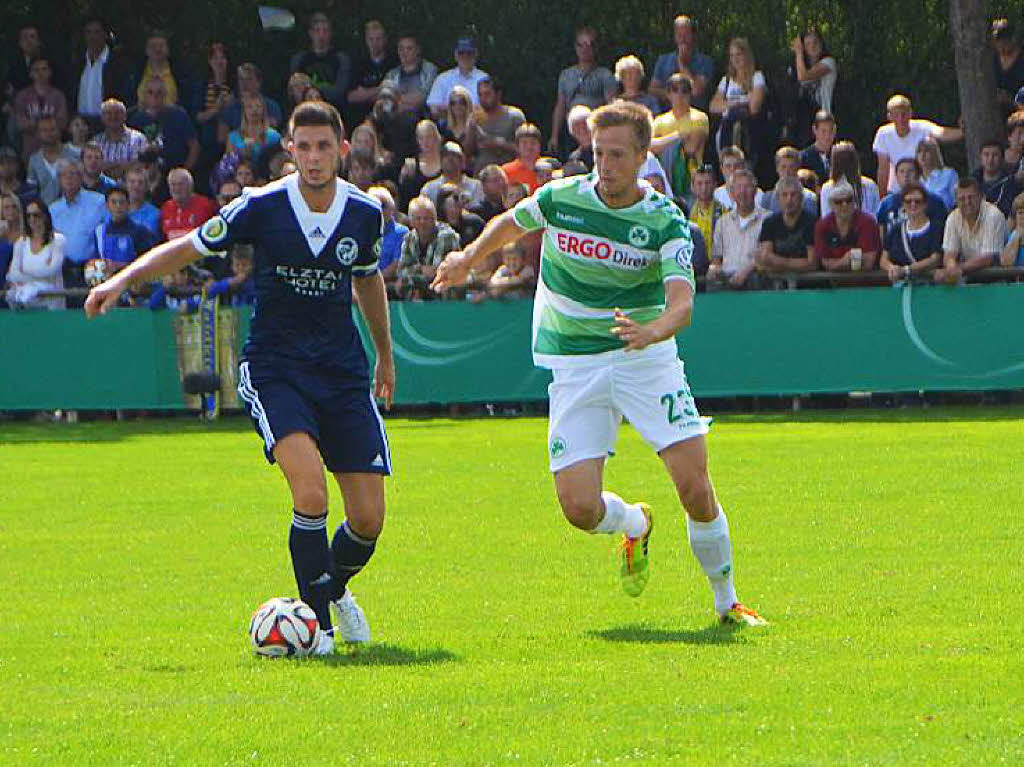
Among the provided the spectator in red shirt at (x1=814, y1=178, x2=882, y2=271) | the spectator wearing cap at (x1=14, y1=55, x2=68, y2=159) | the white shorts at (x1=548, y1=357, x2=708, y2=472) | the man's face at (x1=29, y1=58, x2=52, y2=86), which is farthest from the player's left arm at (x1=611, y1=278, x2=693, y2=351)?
the man's face at (x1=29, y1=58, x2=52, y2=86)

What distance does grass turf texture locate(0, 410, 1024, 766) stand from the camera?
6695 millimetres

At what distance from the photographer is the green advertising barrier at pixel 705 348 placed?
2000 centimetres

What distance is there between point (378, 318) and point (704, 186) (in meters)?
12.1

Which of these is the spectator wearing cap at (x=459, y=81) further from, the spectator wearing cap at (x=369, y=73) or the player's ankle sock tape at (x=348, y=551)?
the player's ankle sock tape at (x=348, y=551)

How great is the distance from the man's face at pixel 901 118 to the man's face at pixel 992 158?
4.77 feet

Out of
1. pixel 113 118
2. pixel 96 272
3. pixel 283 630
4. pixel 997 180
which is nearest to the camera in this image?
pixel 283 630

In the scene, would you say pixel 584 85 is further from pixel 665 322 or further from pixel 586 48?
pixel 665 322

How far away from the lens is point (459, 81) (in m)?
24.2

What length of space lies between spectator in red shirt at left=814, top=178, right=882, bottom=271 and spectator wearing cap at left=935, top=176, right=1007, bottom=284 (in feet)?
2.55

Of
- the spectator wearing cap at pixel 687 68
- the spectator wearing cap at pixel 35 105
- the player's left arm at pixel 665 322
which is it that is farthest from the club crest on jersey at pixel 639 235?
the spectator wearing cap at pixel 35 105

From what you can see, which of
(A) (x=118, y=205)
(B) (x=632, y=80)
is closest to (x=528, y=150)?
(B) (x=632, y=80)

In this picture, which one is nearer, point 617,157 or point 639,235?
point 617,157

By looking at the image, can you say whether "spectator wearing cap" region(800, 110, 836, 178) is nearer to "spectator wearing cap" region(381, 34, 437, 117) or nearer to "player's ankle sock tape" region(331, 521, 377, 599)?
"spectator wearing cap" region(381, 34, 437, 117)

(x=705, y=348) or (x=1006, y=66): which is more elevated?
(x=1006, y=66)
